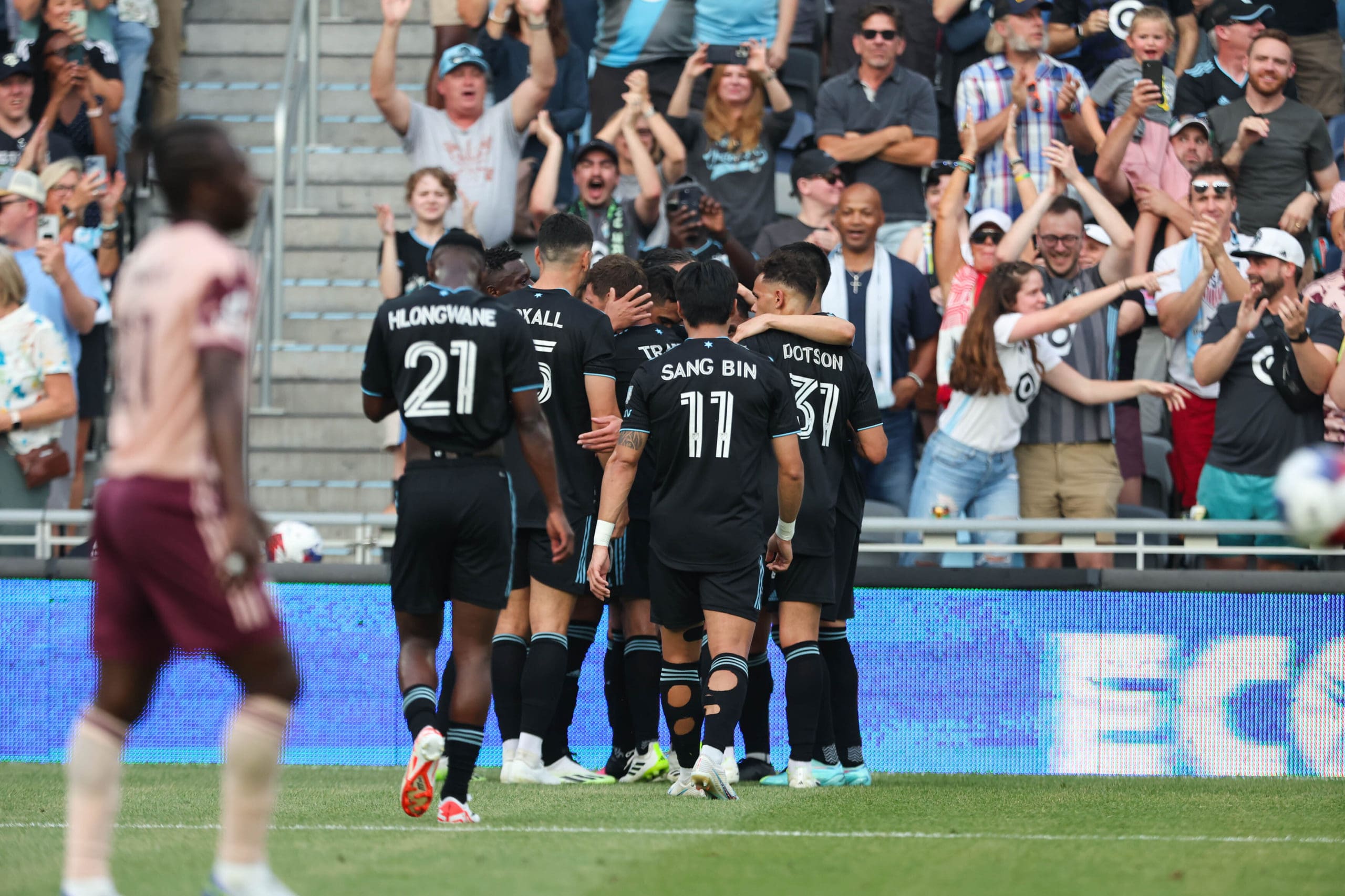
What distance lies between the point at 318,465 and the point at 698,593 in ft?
19.7

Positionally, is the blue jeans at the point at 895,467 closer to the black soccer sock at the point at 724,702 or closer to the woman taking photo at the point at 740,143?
the woman taking photo at the point at 740,143

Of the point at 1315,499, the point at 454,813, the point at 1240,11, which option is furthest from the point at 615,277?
the point at 1240,11

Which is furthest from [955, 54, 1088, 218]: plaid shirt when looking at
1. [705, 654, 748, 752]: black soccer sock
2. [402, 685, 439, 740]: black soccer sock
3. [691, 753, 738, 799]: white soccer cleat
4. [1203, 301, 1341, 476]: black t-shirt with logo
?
[402, 685, 439, 740]: black soccer sock

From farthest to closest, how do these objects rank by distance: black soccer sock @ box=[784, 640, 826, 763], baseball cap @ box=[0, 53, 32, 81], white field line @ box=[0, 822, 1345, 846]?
baseball cap @ box=[0, 53, 32, 81]
black soccer sock @ box=[784, 640, 826, 763]
white field line @ box=[0, 822, 1345, 846]

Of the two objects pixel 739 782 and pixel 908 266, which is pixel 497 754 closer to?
pixel 739 782

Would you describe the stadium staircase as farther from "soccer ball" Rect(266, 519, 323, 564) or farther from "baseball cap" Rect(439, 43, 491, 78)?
"soccer ball" Rect(266, 519, 323, 564)

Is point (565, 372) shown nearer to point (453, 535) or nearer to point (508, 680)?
point (508, 680)

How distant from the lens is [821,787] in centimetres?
848

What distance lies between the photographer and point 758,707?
9000mm

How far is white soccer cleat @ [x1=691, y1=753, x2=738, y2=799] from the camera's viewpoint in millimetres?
7516

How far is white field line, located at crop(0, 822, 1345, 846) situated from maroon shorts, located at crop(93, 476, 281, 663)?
206 centimetres

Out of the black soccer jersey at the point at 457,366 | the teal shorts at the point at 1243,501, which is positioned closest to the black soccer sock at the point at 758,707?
the black soccer jersey at the point at 457,366

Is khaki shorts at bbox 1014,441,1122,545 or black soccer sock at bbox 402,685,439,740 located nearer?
black soccer sock at bbox 402,685,439,740

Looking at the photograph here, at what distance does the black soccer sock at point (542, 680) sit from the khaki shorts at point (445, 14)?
7.09 meters
